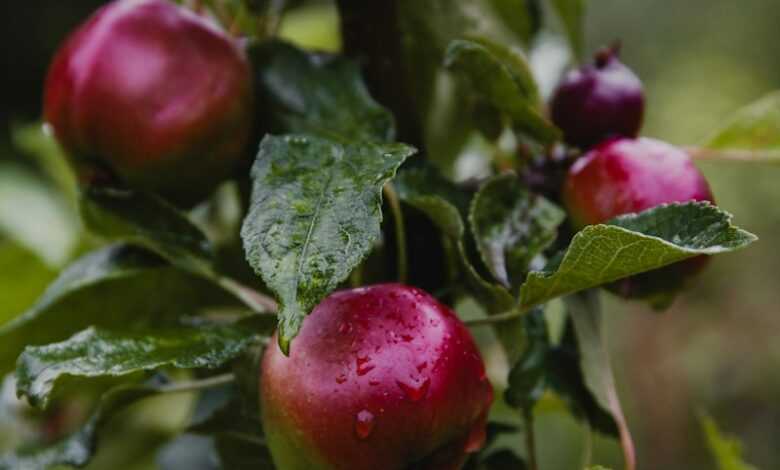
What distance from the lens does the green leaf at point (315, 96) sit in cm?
55

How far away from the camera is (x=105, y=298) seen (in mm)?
579

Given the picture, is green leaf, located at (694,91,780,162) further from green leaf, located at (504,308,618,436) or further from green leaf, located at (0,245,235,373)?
green leaf, located at (0,245,235,373)

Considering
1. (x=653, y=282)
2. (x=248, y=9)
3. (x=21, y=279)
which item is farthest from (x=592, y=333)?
(x=21, y=279)

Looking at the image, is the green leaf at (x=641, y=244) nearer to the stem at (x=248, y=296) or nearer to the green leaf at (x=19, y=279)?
the stem at (x=248, y=296)

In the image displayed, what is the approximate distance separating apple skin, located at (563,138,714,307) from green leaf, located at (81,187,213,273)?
0.22 meters

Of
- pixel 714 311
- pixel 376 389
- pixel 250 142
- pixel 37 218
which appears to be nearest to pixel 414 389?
pixel 376 389

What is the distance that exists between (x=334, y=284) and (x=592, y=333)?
21 cm

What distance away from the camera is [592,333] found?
0.53 m

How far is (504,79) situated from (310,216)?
0.18 m

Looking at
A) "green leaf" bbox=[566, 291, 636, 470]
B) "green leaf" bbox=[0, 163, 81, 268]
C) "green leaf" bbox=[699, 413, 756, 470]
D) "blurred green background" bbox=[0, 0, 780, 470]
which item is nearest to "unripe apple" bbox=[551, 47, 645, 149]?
"green leaf" bbox=[566, 291, 636, 470]

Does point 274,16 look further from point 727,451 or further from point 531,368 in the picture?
point 727,451

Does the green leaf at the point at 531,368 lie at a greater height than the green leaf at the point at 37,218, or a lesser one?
greater

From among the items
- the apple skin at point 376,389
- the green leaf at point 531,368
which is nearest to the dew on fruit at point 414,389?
the apple skin at point 376,389

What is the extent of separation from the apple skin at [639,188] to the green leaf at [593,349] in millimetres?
20
